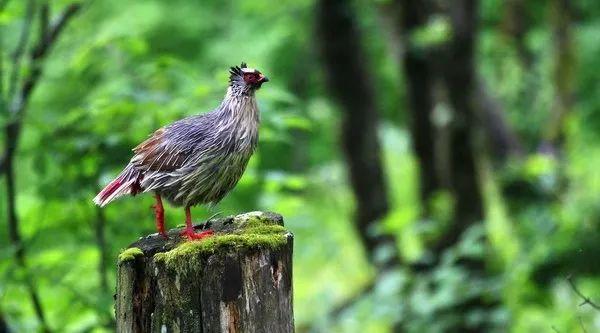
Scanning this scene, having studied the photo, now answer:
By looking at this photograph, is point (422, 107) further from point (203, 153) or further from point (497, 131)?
point (203, 153)

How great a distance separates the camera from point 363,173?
14.0 meters

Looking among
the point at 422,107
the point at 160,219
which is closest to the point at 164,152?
the point at 160,219

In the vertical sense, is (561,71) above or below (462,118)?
above

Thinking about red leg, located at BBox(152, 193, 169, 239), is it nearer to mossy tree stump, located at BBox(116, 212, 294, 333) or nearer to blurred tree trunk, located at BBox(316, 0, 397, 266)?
mossy tree stump, located at BBox(116, 212, 294, 333)

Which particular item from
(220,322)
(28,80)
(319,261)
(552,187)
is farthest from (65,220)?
(319,261)

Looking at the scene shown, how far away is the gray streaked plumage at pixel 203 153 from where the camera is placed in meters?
4.38

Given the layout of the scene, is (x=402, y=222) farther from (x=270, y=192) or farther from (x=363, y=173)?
(x=363, y=173)

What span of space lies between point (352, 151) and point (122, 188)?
9714 mm

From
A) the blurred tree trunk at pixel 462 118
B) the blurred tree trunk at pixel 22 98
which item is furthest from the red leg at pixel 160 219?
the blurred tree trunk at pixel 462 118

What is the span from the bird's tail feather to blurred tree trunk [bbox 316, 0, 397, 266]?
30.7ft

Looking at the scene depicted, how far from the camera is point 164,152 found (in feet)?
14.7

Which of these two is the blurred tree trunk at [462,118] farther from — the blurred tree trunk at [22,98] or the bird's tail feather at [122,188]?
the bird's tail feather at [122,188]

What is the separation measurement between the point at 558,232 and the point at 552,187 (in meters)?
1.23

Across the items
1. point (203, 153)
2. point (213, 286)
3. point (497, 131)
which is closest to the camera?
point (213, 286)
